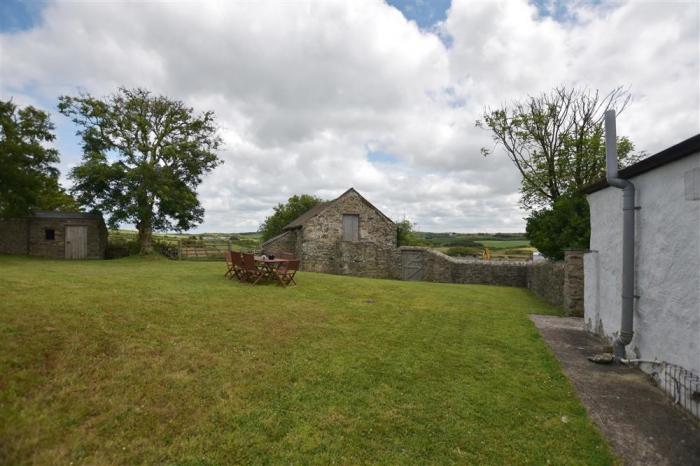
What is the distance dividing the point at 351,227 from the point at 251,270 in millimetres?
14393

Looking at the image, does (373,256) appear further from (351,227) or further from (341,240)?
(351,227)

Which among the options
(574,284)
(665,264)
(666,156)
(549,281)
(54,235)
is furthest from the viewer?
(54,235)

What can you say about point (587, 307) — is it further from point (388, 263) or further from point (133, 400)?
point (388, 263)

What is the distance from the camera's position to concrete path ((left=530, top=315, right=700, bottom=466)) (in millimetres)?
3670

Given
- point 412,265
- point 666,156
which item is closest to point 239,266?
point 666,156

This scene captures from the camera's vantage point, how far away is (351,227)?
26219mm

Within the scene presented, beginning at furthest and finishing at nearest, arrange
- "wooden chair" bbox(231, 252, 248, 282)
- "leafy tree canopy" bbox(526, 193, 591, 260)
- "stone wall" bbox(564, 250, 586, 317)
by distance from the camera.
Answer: "leafy tree canopy" bbox(526, 193, 591, 260)
"wooden chair" bbox(231, 252, 248, 282)
"stone wall" bbox(564, 250, 586, 317)

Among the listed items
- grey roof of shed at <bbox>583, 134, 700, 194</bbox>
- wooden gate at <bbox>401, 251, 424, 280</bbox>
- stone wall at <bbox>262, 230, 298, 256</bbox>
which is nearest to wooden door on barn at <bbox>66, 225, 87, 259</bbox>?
stone wall at <bbox>262, 230, 298, 256</bbox>

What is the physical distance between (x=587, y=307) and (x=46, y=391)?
420 inches

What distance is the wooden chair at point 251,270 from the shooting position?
12079 mm

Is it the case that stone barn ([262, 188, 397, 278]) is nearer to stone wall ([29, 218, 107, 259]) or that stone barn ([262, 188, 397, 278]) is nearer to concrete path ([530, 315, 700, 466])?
stone wall ([29, 218, 107, 259])

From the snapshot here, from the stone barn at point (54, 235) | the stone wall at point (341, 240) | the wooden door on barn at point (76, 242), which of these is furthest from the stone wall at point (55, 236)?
the stone wall at point (341, 240)

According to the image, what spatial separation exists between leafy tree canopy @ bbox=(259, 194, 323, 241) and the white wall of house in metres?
41.7

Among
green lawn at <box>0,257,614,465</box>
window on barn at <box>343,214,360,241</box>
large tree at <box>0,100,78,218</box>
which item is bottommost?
green lawn at <box>0,257,614,465</box>
